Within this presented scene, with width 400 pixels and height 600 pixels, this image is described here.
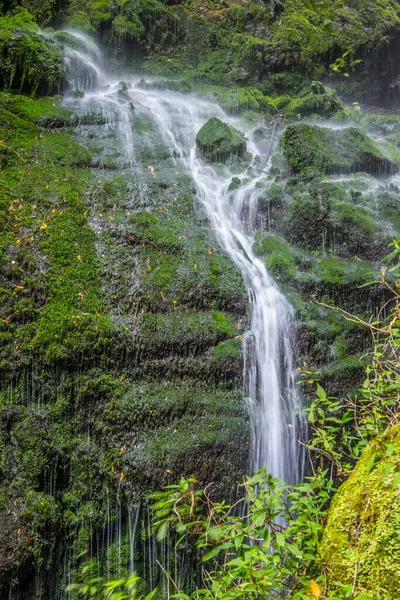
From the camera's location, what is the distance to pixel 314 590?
1.84m

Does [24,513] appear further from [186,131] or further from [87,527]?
[186,131]

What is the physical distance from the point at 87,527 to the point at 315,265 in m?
4.92

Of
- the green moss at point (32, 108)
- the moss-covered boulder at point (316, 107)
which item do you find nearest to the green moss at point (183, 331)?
the green moss at point (32, 108)

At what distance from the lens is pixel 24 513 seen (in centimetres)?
385

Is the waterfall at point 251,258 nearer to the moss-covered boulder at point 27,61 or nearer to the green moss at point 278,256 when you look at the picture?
the green moss at point 278,256

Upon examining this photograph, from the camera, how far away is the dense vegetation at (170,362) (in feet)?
6.81

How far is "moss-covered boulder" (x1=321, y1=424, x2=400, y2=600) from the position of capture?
1628 mm

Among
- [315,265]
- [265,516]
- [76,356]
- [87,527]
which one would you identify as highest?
[315,265]

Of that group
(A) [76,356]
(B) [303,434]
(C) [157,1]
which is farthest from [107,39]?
(B) [303,434]

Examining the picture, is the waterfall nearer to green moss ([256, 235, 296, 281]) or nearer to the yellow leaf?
green moss ([256, 235, 296, 281])

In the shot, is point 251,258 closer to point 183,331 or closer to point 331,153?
point 183,331

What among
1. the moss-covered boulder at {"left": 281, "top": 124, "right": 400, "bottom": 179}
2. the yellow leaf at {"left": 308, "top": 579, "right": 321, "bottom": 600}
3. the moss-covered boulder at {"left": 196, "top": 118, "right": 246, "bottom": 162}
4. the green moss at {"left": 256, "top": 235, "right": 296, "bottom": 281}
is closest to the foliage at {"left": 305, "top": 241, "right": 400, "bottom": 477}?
the yellow leaf at {"left": 308, "top": 579, "right": 321, "bottom": 600}

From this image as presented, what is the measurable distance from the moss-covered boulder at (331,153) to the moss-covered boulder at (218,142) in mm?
1094

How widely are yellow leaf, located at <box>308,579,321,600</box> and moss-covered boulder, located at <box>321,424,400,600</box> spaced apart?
47mm
